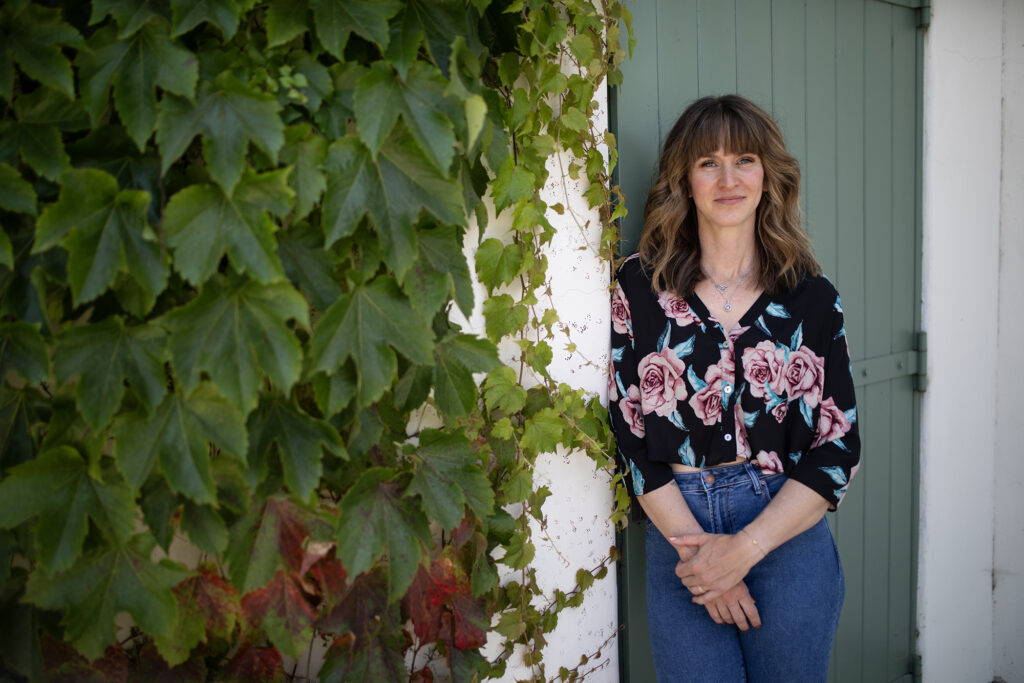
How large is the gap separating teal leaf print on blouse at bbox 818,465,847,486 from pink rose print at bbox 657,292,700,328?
40 centimetres

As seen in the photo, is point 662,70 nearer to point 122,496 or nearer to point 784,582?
point 784,582

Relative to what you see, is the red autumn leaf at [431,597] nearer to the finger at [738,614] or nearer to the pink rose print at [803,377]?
the finger at [738,614]

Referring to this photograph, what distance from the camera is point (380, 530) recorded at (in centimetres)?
109

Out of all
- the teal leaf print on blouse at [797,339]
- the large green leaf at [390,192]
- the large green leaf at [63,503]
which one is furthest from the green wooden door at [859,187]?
the large green leaf at [63,503]

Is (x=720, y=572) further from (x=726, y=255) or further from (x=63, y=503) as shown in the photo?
(x=63, y=503)

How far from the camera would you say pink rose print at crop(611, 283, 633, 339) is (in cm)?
166

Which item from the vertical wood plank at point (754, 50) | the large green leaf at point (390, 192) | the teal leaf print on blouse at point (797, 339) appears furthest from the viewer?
the vertical wood plank at point (754, 50)

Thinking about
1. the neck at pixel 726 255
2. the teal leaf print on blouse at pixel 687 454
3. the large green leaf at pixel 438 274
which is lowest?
the teal leaf print on blouse at pixel 687 454

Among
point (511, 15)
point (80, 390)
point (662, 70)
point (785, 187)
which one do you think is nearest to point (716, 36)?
point (662, 70)

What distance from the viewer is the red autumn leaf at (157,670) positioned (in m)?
1.13

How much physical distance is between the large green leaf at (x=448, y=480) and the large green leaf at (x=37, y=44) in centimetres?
71

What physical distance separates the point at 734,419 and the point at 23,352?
127 cm

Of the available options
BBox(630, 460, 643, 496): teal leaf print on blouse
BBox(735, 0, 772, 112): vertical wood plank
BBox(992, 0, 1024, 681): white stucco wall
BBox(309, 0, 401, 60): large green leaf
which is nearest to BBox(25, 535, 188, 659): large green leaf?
BBox(309, 0, 401, 60): large green leaf

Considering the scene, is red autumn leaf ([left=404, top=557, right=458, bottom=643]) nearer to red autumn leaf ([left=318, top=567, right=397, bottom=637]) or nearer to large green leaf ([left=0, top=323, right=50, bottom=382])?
red autumn leaf ([left=318, top=567, right=397, bottom=637])
